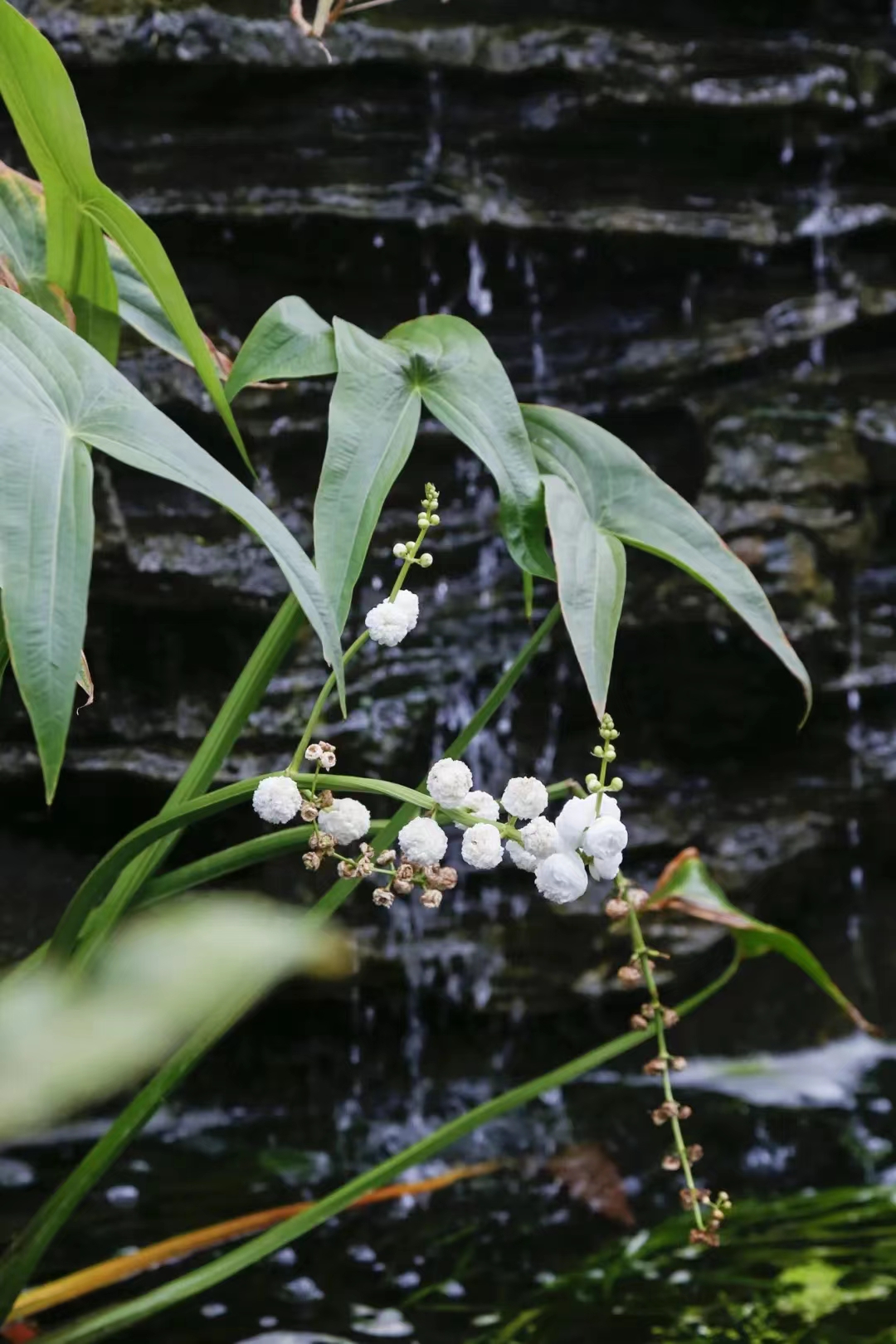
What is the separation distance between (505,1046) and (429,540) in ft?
2.73

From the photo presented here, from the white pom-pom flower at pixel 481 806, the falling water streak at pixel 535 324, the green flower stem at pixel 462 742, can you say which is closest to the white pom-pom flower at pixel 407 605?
the white pom-pom flower at pixel 481 806

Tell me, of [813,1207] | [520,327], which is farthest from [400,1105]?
[520,327]

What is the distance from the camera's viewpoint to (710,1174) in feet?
5.09

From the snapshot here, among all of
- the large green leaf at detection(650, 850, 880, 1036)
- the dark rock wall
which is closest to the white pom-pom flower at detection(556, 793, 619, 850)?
the large green leaf at detection(650, 850, 880, 1036)

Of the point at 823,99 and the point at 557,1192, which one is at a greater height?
the point at 823,99

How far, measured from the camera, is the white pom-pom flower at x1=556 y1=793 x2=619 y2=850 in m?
0.62

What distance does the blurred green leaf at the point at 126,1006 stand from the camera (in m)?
0.35

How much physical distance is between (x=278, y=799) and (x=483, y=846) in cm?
11

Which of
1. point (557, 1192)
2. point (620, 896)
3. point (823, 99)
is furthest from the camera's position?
point (823, 99)

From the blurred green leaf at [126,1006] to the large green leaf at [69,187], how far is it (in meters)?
0.44

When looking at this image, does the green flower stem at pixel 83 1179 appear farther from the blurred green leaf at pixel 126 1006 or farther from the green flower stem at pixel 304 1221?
the blurred green leaf at pixel 126 1006

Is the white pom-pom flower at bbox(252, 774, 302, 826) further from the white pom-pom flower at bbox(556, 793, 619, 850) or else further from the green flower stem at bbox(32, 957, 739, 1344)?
the green flower stem at bbox(32, 957, 739, 1344)

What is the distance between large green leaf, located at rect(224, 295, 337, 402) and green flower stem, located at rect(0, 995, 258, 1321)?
477 millimetres

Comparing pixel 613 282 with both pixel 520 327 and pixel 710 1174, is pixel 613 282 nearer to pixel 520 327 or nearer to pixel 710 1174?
pixel 520 327
